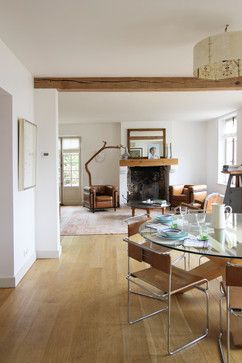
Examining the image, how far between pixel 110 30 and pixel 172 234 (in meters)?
1.84

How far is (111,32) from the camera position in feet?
9.11

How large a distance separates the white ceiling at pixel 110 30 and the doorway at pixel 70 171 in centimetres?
586

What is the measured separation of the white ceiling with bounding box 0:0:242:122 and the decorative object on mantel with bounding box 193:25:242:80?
24 centimetres

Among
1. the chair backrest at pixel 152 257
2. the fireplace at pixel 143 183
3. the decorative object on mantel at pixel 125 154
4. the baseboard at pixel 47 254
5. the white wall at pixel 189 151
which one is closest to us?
the chair backrest at pixel 152 257

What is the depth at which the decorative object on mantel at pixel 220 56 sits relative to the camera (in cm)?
233

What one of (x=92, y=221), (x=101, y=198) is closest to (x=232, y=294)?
(x=92, y=221)

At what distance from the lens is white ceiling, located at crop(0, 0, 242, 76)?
233cm

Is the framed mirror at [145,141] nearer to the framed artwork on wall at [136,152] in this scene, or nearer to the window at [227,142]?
the framed artwork on wall at [136,152]

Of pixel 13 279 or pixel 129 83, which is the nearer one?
pixel 13 279

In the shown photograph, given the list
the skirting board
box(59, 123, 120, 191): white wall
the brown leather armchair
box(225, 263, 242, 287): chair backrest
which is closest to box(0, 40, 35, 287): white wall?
the skirting board

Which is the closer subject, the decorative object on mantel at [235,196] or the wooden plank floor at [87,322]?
the wooden plank floor at [87,322]

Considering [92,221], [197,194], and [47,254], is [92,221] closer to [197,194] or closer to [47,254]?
[47,254]

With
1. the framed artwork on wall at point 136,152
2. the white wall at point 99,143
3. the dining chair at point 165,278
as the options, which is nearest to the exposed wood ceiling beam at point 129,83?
the dining chair at point 165,278

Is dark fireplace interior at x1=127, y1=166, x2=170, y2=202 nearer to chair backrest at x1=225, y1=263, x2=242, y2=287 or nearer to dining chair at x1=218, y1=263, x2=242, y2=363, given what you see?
dining chair at x1=218, y1=263, x2=242, y2=363
